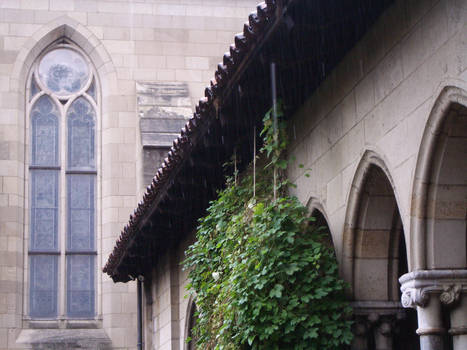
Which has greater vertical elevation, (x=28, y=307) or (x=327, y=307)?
(x=28, y=307)

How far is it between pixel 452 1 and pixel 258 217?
10.1 feet

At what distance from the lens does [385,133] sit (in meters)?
7.60

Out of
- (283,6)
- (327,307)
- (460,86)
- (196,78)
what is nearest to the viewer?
(460,86)

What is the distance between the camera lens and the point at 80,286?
64.5 feet

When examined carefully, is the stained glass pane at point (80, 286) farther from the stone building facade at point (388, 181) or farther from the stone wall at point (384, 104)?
the stone wall at point (384, 104)

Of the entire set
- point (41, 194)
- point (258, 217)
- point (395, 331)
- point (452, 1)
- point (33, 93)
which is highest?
point (33, 93)

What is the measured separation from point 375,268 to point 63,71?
13.4 metres

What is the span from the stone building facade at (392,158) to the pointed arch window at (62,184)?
9.32 metres

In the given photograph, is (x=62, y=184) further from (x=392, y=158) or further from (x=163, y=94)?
(x=392, y=158)

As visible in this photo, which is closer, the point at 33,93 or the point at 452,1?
the point at 452,1

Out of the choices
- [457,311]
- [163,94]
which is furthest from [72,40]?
[457,311]

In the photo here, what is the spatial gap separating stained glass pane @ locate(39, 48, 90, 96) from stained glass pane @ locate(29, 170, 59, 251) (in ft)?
5.72

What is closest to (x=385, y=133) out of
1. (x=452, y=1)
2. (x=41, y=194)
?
(x=452, y=1)

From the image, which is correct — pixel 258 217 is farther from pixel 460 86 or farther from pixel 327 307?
pixel 460 86
